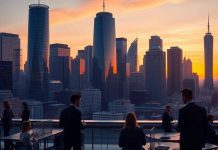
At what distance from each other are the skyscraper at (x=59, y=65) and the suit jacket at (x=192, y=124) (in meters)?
161

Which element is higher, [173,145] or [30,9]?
[30,9]

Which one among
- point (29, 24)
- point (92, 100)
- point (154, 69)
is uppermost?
point (29, 24)

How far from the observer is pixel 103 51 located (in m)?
160

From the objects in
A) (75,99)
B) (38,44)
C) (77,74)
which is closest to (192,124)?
(75,99)

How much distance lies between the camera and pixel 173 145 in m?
7.16

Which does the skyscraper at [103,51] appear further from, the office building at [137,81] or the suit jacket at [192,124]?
the suit jacket at [192,124]

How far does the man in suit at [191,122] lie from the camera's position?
6.05 m

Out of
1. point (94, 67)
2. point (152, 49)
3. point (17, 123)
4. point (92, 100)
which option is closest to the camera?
point (17, 123)

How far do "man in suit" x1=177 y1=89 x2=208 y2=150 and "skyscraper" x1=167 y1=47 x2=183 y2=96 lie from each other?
164m

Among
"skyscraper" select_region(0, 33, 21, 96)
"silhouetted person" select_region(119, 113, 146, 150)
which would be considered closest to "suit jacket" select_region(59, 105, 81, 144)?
"silhouetted person" select_region(119, 113, 146, 150)

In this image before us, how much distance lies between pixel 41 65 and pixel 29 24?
21513 mm

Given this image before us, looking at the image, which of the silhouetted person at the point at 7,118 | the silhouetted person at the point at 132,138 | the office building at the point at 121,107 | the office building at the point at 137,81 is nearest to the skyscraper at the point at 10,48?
the office building at the point at 137,81

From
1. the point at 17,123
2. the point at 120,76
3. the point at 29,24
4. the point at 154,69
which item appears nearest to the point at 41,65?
the point at 29,24

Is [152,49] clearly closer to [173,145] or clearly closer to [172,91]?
[172,91]
